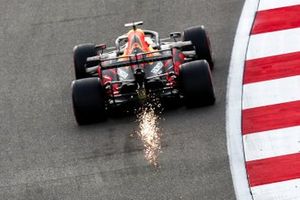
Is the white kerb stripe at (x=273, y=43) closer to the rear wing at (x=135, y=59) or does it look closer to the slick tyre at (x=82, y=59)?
the rear wing at (x=135, y=59)

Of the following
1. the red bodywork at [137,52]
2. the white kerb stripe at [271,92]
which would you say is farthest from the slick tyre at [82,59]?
the white kerb stripe at [271,92]

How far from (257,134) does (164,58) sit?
2.01 meters

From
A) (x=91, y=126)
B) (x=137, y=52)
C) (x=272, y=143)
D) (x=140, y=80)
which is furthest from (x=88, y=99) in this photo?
(x=272, y=143)

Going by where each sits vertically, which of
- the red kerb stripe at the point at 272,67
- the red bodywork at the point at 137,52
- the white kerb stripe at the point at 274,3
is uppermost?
the red bodywork at the point at 137,52

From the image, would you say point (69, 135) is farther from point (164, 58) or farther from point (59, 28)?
point (59, 28)

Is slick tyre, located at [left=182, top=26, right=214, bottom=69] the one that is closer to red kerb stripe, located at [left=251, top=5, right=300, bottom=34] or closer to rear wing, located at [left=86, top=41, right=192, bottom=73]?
rear wing, located at [left=86, top=41, right=192, bottom=73]

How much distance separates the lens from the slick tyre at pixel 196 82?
46.9ft

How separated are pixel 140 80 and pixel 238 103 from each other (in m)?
1.42

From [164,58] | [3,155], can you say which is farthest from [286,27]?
[3,155]

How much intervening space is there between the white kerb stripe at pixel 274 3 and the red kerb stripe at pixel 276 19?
12 cm

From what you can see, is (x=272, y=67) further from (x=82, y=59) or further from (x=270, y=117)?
(x=82, y=59)

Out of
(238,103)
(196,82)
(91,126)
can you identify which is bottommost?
(91,126)

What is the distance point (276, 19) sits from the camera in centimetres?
1728

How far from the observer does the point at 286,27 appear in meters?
16.9
